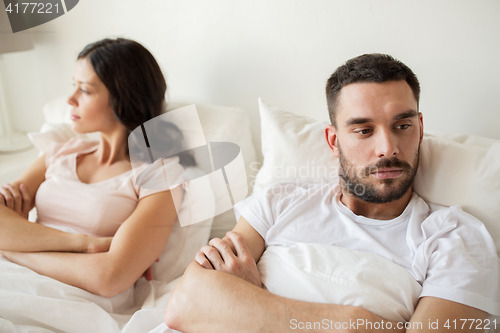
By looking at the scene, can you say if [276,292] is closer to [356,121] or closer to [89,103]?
[356,121]

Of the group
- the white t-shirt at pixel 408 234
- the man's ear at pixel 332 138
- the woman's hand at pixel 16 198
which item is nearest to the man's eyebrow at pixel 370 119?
the man's ear at pixel 332 138

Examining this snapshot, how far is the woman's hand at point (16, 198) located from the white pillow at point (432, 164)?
82cm

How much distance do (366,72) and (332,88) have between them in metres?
0.12

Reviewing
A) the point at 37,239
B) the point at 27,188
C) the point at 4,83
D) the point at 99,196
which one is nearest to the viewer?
the point at 37,239

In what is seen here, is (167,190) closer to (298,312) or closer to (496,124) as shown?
(298,312)

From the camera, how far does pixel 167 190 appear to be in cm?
123

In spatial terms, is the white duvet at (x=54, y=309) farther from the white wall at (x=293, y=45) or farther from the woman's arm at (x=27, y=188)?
the white wall at (x=293, y=45)

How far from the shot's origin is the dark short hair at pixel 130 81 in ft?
4.47

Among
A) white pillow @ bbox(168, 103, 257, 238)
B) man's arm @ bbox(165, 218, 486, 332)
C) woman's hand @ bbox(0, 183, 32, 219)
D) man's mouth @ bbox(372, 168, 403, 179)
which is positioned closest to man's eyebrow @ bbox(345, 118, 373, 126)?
man's mouth @ bbox(372, 168, 403, 179)

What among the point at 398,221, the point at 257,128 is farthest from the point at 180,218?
the point at 398,221

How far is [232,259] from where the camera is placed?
91 centimetres

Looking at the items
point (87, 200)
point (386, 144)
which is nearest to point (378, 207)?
point (386, 144)

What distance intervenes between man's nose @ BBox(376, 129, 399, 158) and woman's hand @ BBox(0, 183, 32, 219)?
1.18 m

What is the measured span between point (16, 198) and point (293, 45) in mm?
1131
